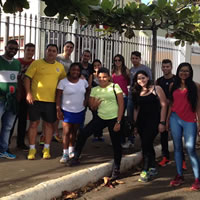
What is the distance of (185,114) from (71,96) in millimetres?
1902

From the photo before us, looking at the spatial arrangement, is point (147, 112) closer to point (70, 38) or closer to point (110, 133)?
point (110, 133)

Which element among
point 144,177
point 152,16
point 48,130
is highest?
point 152,16

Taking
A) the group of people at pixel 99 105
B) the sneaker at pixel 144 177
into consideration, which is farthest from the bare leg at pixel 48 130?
the sneaker at pixel 144 177

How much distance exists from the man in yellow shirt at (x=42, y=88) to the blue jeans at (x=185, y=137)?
2.07 metres

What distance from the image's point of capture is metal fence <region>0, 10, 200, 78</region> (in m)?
7.80

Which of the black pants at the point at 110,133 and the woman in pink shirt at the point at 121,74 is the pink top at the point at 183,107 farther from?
the woman in pink shirt at the point at 121,74

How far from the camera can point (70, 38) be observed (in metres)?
9.27

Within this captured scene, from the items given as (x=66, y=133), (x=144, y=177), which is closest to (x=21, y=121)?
(x=66, y=133)

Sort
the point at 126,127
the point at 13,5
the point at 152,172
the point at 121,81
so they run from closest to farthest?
the point at 13,5 < the point at 152,172 < the point at 126,127 < the point at 121,81

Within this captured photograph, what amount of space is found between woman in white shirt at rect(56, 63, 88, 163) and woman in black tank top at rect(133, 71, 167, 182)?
0.94 metres

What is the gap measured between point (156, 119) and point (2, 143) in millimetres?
2650

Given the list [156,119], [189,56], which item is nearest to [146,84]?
[156,119]

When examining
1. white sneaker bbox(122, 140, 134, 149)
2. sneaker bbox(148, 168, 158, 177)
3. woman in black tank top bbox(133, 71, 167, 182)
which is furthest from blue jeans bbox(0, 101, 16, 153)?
sneaker bbox(148, 168, 158, 177)

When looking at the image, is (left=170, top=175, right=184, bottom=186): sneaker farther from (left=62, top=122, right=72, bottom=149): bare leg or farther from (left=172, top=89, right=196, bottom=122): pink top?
(left=62, top=122, right=72, bottom=149): bare leg
